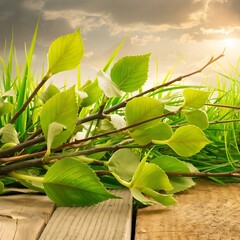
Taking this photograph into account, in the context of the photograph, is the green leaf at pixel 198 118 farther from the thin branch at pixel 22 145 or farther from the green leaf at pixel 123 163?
the thin branch at pixel 22 145

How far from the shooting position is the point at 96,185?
822 millimetres

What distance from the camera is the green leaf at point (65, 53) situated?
2.77ft

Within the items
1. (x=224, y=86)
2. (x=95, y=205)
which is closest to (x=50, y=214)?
(x=95, y=205)

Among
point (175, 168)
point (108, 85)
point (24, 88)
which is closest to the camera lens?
point (108, 85)

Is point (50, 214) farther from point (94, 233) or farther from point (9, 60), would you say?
point (9, 60)

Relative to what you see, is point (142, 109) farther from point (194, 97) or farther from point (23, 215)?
point (23, 215)

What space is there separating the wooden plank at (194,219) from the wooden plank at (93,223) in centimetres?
3

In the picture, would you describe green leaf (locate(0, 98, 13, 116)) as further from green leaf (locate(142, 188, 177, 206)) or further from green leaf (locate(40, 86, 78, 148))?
green leaf (locate(142, 188, 177, 206))

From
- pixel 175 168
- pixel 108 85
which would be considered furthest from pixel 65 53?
pixel 175 168

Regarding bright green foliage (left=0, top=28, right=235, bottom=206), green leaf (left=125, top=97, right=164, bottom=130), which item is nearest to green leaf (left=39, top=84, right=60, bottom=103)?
bright green foliage (left=0, top=28, right=235, bottom=206)

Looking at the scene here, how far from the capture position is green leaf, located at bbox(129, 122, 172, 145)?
0.96 meters

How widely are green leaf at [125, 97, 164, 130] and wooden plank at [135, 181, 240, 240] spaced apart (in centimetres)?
17

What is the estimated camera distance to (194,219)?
848 mm

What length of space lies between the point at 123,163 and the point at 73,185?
0.15 meters
